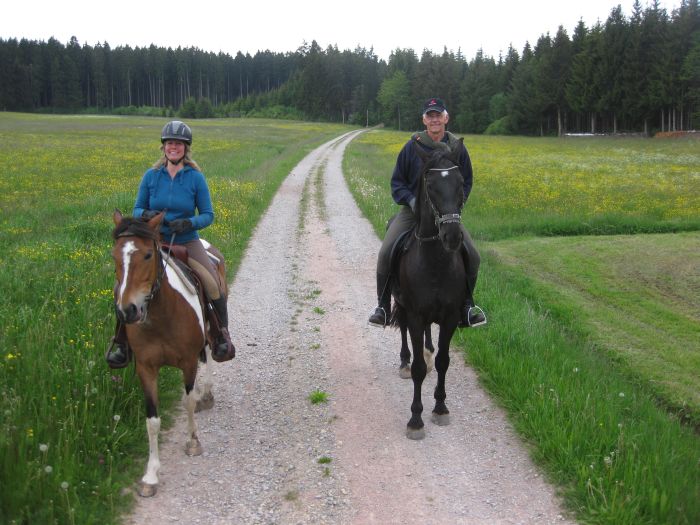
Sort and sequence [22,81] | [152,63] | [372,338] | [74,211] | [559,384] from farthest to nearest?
[152,63] < [22,81] < [74,211] < [372,338] < [559,384]

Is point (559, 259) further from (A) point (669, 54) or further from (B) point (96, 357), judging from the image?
(A) point (669, 54)

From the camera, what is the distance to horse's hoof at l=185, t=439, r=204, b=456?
17.6 ft

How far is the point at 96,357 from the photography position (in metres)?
6.29

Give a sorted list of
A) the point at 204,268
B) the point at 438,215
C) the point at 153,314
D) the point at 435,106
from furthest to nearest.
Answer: the point at 435,106, the point at 204,268, the point at 438,215, the point at 153,314

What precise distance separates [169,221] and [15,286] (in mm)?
4772

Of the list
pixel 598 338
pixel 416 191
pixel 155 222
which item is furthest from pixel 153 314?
pixel 598 338

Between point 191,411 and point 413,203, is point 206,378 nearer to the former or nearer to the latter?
point 191,411

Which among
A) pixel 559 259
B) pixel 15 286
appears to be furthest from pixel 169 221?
pixel 559 259

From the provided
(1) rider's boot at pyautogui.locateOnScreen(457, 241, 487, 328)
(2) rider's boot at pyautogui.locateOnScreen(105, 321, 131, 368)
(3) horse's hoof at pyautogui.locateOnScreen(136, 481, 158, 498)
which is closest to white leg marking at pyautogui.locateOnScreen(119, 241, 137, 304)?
(2) rider's boot at pyautogui.locateOnScreen(105, 321, 131, 368)

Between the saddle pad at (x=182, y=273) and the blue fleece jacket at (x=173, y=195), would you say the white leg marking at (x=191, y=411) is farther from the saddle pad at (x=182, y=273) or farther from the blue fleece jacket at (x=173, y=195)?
the blue fleece jacket at (x=173, y=195)

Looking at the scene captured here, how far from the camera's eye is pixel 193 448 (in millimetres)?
5375

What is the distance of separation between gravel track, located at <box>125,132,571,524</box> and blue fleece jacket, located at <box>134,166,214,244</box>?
2.20m

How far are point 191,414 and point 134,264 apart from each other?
1.81m

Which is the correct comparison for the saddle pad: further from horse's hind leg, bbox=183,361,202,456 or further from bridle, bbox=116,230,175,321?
horse's hind leg, bbox=183,361,202,456
